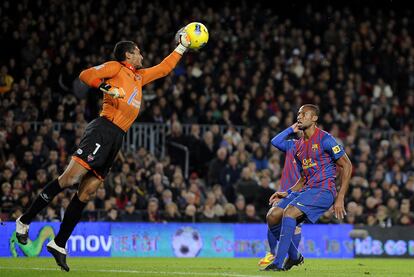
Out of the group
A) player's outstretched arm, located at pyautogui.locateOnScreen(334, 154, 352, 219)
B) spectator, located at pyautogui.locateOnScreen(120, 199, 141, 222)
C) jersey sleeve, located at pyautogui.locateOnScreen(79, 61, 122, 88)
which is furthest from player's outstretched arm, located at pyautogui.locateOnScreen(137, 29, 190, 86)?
spectator, located at pyautogui.locateOnScreen(120, 199, 141, 222)

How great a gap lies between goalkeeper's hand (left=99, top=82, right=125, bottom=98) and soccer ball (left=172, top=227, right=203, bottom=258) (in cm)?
792

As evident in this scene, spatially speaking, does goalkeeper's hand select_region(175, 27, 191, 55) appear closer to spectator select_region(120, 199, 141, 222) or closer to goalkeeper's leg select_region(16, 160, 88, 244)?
goalkeeper's leg select_region(16, 160, 88, 244)

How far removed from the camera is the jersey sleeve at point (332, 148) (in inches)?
436

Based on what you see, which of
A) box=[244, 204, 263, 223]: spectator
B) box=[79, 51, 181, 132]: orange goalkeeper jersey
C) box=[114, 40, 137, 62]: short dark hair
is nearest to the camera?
box=[79, 51, 181, 132]: orange goalkeeper jersey

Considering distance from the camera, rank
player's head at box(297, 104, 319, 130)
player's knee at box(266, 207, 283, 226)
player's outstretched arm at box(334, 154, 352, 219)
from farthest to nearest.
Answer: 1. player's knee at box(266, 207, 283, 226)
2. player's head at box(297, 104, 319, 130)
3. player's outstretched arm at box(334, 154, 352, 219)

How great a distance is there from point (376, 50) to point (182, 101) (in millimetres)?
6909

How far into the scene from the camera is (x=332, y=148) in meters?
11.1

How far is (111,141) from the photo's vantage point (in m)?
10.2

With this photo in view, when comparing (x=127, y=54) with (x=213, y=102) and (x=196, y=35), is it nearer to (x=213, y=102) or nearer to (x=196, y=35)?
(x=196, y=35)

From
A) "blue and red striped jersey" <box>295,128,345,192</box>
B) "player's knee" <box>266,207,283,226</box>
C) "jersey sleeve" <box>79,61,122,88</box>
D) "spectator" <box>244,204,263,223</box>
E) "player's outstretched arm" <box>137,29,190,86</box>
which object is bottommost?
"spectator" <box>244,204,263,223</box>

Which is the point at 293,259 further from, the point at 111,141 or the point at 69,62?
Answer: the point at 69,62

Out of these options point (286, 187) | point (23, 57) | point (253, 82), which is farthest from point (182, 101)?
point (286, 187)

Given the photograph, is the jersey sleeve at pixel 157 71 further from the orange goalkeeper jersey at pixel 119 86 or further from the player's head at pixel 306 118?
the player's head at pixel 306 118

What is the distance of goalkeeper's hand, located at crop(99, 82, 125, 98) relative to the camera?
9.98 m
